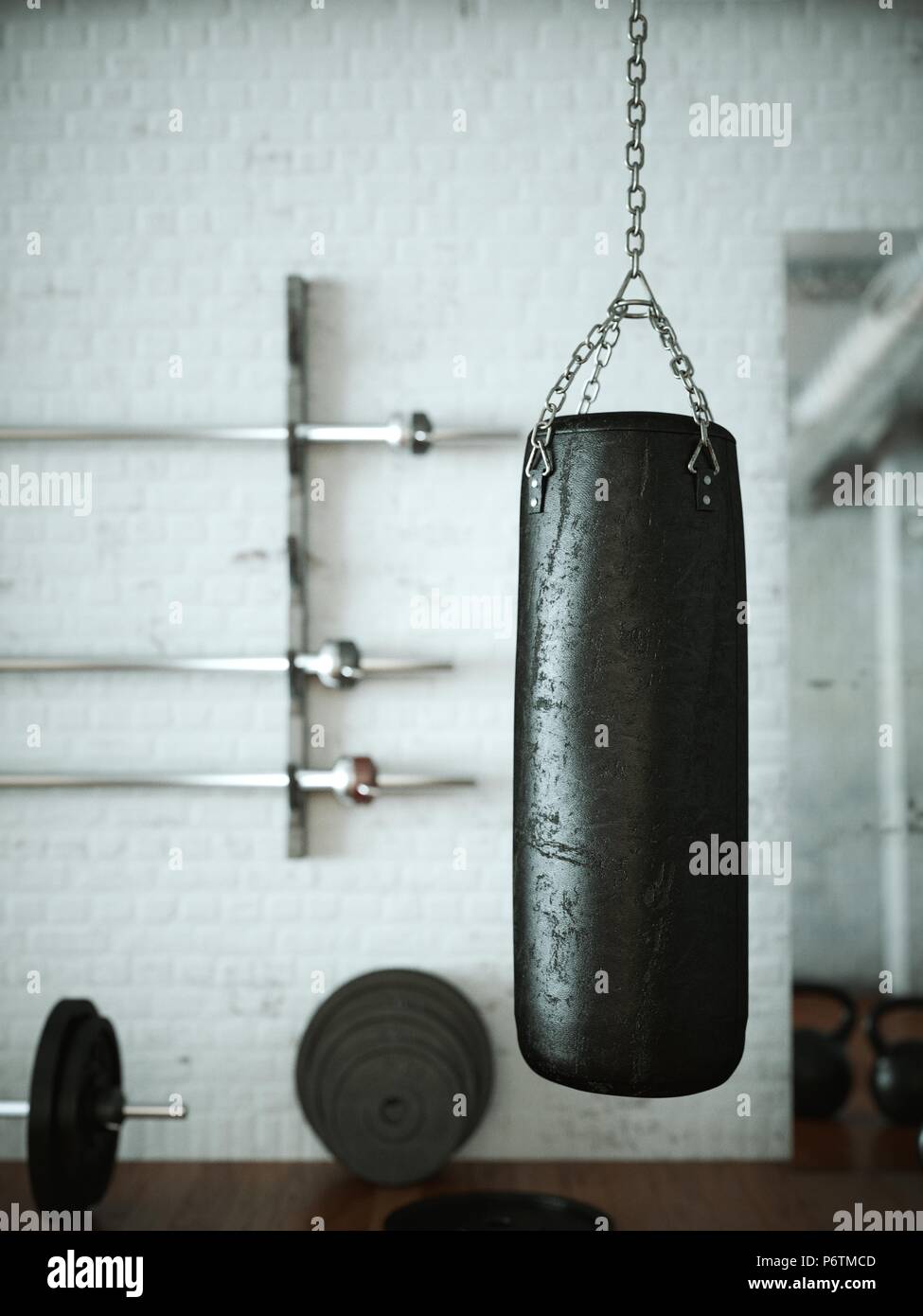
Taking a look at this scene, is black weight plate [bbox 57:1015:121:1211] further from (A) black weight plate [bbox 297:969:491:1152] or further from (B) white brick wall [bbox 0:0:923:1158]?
(A) black weight plate [bbox 297:969:491:1152]

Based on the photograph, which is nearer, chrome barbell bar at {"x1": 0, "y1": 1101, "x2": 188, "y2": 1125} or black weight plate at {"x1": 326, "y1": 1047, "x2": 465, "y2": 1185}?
chrome barbell bar at {"x1": 0, "y1": 1101, "x2": 188, "y2": 1125}

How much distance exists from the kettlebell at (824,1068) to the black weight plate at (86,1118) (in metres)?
2.03

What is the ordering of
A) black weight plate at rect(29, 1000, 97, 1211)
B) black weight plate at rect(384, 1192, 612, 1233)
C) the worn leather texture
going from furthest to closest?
1. black weight plate at rect(384, 1192, 612, 1233)
2. black weight plate at rect(29, 1000, 97, 1211)
3. the worn leather texture

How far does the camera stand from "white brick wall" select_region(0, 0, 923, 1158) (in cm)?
358

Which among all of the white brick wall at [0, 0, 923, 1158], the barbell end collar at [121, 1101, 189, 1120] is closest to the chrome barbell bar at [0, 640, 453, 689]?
the white brick wall at [0, 0, 923, 1158]

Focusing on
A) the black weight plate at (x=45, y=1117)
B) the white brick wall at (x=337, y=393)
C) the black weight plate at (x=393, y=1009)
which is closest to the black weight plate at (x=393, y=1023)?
the black weight plate at (x=393, y=1009)

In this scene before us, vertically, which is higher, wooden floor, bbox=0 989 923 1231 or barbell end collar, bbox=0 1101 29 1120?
barbell end collar, bbox=0 1101 29 1120

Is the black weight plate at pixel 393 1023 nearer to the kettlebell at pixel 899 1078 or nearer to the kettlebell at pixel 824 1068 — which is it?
the kettlebell at pixel 824 1068

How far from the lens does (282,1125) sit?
11.7 feet

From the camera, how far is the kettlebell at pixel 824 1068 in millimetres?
3473

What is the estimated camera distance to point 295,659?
3.42 meters

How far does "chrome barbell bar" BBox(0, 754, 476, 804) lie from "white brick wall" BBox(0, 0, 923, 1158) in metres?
0.08

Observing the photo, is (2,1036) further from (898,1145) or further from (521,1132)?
(898,1145)

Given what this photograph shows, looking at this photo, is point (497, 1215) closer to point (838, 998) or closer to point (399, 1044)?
point (399, 1044)
